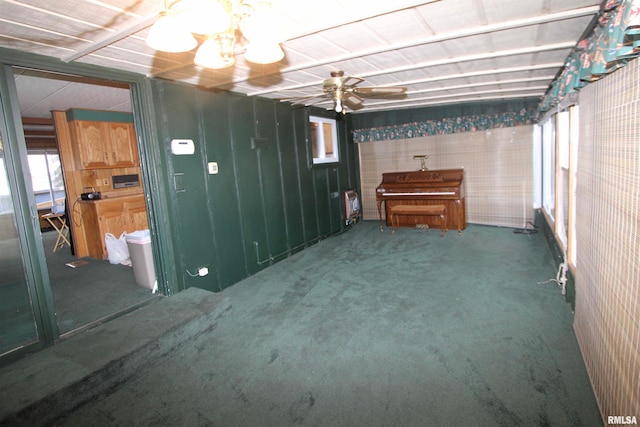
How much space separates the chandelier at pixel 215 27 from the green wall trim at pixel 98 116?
429cm

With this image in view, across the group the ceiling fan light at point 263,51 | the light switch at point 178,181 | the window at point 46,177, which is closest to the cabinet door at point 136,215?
the light switch at point 178,181

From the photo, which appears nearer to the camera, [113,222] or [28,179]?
[28,179]

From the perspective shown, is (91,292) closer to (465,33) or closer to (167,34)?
(167,34)

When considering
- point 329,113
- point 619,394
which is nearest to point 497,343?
point 619,394

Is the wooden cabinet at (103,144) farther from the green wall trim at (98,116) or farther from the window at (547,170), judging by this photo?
the window at (547,170)

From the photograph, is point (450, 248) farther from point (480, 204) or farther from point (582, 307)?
point (582, 307)

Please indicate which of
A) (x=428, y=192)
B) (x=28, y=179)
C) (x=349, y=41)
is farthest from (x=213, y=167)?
(x=428, y=192)

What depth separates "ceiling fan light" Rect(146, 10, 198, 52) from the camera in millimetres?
1220

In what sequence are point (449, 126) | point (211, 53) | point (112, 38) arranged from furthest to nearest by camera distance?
point (449, 126), point (112, 38), point (211, 53)

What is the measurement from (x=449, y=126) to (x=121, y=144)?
555cm

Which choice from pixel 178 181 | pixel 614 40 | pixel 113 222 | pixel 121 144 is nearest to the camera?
pixel 614 40

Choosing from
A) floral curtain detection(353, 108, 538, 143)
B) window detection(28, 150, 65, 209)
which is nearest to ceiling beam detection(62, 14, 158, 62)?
floral curtain detection(353, 108, 538, 143)

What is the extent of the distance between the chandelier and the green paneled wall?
1.87 metres

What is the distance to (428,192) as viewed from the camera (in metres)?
5.66
